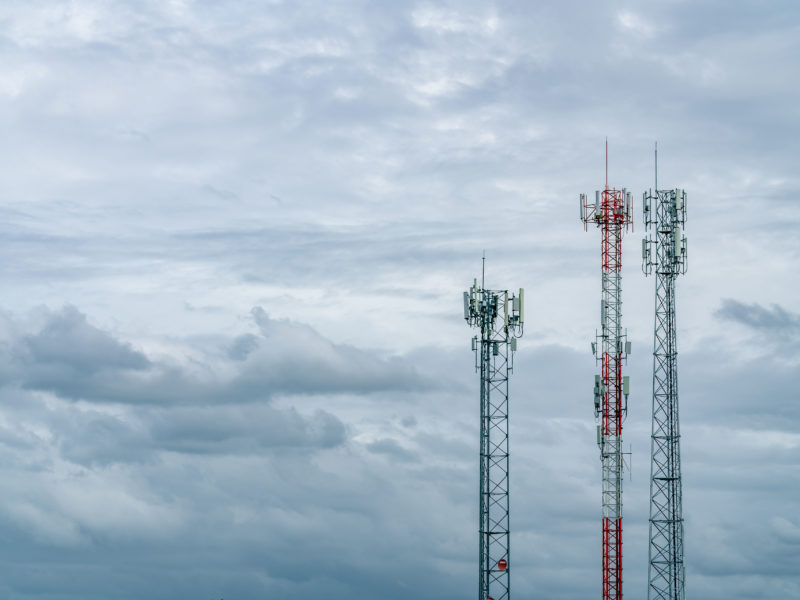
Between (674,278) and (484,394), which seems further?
(674,278)

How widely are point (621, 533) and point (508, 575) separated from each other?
3314cm

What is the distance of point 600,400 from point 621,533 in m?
12.5

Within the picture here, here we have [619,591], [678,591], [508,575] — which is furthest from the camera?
[619,591]

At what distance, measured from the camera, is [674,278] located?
132 m

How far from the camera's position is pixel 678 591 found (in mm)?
125875

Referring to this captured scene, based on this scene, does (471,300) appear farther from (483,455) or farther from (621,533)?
(621,533)

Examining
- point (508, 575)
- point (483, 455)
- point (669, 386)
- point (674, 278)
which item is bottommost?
point (508, 575)

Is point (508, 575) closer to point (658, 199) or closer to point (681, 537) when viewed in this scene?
point (681, 537)

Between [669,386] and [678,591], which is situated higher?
[669,386]

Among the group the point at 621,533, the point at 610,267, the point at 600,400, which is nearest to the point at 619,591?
the point at 621,533

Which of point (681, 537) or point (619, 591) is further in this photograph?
point (619, 591)

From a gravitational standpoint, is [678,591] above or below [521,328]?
below

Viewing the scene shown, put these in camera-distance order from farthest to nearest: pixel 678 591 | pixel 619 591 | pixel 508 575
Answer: pixel 619 591, pixel 678 591, pixel 508 575

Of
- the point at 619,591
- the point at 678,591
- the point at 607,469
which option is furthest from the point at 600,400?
the point at 678,591
